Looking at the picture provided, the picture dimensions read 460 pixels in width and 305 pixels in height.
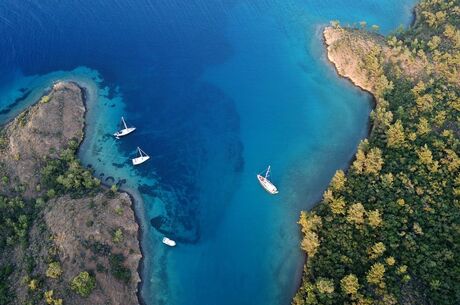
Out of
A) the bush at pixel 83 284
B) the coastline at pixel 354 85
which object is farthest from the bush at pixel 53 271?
the coastline at pixel 354 85

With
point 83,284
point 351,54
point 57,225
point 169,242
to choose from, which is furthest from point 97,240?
point 351,54

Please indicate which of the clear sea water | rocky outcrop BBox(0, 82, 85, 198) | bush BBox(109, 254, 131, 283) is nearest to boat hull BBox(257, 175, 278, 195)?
the clear sea water

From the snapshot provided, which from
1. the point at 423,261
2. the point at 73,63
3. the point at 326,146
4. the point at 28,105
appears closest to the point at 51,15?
the point at 73,63

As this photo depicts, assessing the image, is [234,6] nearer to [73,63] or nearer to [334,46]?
[334,46]

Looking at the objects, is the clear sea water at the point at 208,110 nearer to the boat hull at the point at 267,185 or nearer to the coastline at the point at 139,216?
the coastline at the point at 139,216

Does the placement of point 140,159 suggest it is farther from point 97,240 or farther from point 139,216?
point 97,240

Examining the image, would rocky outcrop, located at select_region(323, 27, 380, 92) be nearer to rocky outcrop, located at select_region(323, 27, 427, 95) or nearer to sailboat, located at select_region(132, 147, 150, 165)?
rocky outcrop, located at select_region(323, 27, 427, 95)
